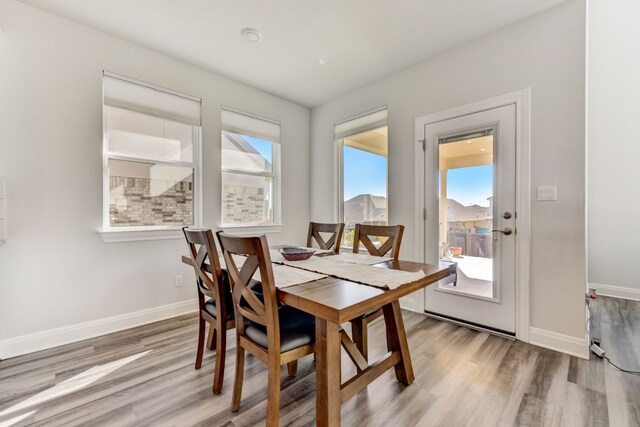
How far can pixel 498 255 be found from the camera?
95.8 inches

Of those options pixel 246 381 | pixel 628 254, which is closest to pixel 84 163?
pixel 246 381

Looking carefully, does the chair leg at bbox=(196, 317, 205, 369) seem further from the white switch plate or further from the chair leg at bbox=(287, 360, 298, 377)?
the white switch plate

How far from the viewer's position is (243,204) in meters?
3.49

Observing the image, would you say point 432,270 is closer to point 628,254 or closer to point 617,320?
point 617,320

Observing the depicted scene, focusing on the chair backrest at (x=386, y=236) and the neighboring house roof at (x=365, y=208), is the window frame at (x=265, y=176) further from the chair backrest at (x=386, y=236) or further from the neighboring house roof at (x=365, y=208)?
the chair backrest at (x=386, y=236)

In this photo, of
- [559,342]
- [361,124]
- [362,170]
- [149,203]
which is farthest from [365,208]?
[149,203]

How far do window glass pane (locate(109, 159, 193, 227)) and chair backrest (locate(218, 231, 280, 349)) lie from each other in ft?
5.89

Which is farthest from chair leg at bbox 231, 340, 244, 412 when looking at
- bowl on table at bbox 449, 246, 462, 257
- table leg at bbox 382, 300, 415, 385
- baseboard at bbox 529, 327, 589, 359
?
baseboard at bbox 529, 327, 589, 359

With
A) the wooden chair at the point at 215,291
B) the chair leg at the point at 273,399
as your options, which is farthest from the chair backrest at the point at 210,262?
the chair leg at the point at 273,399

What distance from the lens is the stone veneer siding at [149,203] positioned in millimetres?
2586

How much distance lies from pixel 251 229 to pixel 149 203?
3.73 feet

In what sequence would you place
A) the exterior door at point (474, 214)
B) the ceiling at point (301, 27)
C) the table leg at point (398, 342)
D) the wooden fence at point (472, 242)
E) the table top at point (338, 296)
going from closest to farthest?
1. the table top at point (338, 296)
2. the table leg at point (398, 342)
3. the ceiling at point (301, 27)
4. the exterior door at point (474, 214)
5. the wooden fence at point (472, 242)

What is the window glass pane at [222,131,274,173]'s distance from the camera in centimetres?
335

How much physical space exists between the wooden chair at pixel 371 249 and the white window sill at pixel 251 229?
1.59 metres
